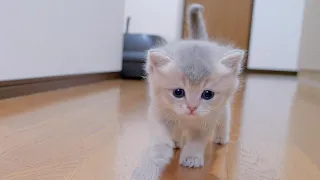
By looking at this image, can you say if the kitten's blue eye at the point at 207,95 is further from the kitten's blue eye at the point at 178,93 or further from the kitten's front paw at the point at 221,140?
the kitten's front paw at the point at 221,140

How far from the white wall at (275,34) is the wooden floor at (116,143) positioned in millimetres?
3602

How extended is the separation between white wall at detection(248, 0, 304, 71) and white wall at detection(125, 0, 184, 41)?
4.35 ft

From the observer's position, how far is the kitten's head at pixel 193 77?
891mm

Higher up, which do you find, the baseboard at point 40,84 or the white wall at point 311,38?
the white wall at point 311,38

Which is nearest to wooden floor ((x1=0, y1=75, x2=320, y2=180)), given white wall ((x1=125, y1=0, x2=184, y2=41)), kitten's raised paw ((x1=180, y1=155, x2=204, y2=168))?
kitten's raised paw ((x1=180, y1=155, x2=204, y2=168))

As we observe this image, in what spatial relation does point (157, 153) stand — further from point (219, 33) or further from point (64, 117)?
point (219, 33)

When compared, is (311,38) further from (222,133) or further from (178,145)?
(178,145)

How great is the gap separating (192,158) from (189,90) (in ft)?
0.69

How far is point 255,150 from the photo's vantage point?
3.91 feet

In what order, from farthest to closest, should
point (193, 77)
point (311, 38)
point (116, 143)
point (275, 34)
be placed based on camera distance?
point (275, 34), point (311, 38), point (116, 143), point (193, 77)

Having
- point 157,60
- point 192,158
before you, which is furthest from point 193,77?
point 192,158

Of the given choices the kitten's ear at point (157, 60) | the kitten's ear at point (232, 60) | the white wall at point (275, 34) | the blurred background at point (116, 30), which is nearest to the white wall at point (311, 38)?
the blurred background at point (116, 30)

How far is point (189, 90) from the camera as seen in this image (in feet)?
2.92

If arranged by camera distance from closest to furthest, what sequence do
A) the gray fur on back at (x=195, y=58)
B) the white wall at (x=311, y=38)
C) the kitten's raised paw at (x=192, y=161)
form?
the gray fur on back at (x=195, y=58) < the kitten's raised paw at (x=192, y=161) < the white wall at (x=311, y=38)
